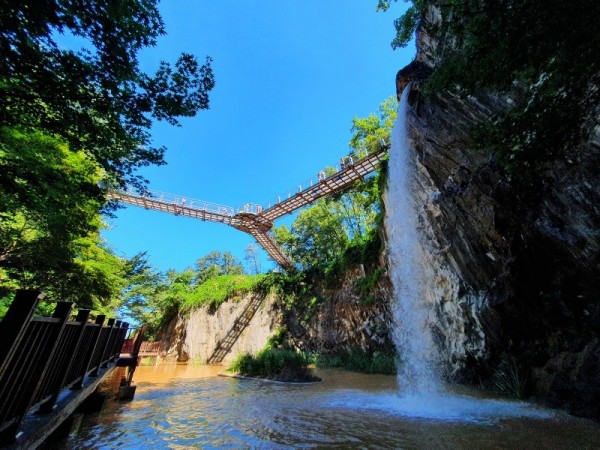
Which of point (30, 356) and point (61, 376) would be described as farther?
point (61, 376)

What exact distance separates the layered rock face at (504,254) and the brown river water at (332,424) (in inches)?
60.2

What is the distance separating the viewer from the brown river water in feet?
14.0

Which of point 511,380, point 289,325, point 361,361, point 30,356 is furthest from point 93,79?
point 289,325

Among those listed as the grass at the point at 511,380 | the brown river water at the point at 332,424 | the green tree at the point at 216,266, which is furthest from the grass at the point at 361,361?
the green tree at the point at 216,266

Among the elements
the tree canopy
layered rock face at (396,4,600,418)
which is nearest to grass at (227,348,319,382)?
layered rock face at (396,4,600,418)

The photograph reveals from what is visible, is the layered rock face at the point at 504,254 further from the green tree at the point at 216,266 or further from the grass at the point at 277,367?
the green tree at the point at 216,266

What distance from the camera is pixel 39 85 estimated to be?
438cm

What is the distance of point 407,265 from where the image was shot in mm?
12500

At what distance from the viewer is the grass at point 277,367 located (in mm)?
11734

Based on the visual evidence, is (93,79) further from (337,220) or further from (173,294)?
(173,294)

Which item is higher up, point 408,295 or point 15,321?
point 408,295

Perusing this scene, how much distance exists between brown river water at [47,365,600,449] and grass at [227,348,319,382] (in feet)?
12.1

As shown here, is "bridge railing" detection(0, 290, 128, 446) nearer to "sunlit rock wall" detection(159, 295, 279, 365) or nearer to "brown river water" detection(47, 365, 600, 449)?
"brown river water" detection(47, 365, 600, 449)

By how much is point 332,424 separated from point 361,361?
1048cm
